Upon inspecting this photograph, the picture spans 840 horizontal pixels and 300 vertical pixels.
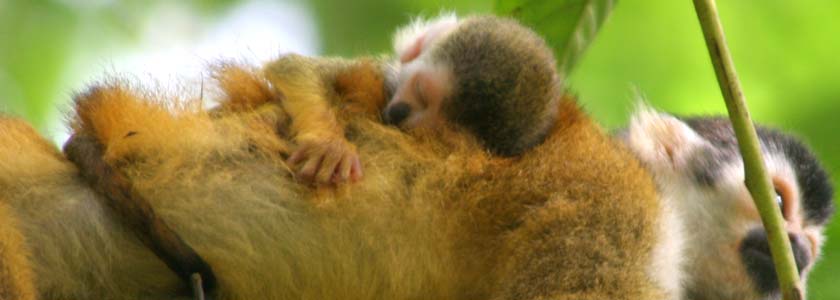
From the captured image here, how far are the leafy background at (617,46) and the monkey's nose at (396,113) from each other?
1.62 meters

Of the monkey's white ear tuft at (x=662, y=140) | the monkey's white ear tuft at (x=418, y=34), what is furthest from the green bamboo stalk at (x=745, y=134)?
the monkey's white ear tuft at (x=418, y=34)

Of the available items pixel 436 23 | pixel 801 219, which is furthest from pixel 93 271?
pixel 801 219

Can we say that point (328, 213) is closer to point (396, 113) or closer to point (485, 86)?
point (396, 113)

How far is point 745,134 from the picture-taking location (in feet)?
11.1

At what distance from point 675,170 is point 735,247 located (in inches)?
17.3

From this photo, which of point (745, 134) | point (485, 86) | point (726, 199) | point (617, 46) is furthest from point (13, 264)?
point (617, 46)

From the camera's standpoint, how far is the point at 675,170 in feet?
17.5

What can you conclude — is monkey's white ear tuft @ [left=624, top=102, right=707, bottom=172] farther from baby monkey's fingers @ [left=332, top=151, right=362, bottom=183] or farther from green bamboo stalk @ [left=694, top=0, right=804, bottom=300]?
green bamboo stalk @ [left=694, top=0, right=804, bottom=300]

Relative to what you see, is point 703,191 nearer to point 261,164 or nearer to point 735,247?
point 735,247

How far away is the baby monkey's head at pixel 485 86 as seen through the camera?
4527 mm

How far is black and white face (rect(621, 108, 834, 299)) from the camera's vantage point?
4.97m

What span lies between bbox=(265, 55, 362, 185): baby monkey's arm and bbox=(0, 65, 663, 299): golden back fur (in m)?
0.06

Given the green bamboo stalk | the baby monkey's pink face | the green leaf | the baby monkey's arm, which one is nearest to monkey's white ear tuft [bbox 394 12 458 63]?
the baby monkey's pink face

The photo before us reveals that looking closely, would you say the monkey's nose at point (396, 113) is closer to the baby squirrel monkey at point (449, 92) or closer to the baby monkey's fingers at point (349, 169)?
the baby squirrel monkey at point (449, 92)
